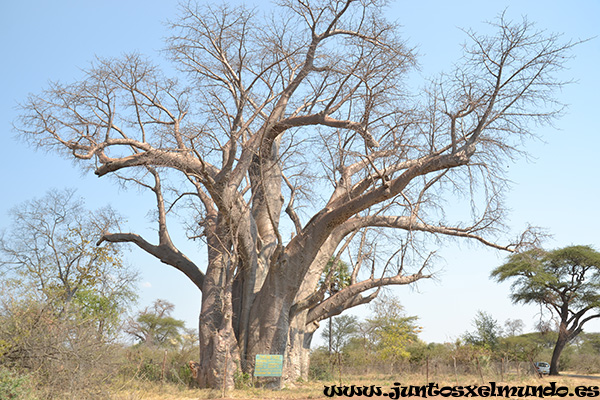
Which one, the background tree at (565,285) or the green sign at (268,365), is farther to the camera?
the background tree at (565,285)

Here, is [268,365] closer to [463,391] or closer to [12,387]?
[463,391]

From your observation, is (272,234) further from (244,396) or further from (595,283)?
(595,283)

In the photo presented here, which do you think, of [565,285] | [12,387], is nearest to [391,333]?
[565,285]

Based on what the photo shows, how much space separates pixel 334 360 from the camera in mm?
18250

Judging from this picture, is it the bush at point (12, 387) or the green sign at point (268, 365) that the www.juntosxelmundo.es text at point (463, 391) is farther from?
the bush at point (12, 387)

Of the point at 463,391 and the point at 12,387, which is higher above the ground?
the point at 12,387

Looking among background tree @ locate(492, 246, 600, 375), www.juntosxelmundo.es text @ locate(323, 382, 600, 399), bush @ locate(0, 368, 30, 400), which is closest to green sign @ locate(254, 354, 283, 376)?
www.juntosxelmundo.es text @ locate(323, 382, 600, 399)

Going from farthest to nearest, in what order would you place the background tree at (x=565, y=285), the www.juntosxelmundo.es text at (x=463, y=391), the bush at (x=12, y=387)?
the background tree at (x=565, y=285) < the www.juntosxelmundo.es text at (x=463, y=391) < the bush at (x=12, y=387)

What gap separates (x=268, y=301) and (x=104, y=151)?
15.1 feet

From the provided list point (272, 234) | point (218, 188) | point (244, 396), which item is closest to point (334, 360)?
point (272, 234)

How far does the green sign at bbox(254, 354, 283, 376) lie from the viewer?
10.3 m

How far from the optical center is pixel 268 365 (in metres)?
10.4

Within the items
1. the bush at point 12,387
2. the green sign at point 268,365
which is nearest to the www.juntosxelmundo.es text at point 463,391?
the green sign at point 268,365

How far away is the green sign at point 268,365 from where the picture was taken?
10.3m
